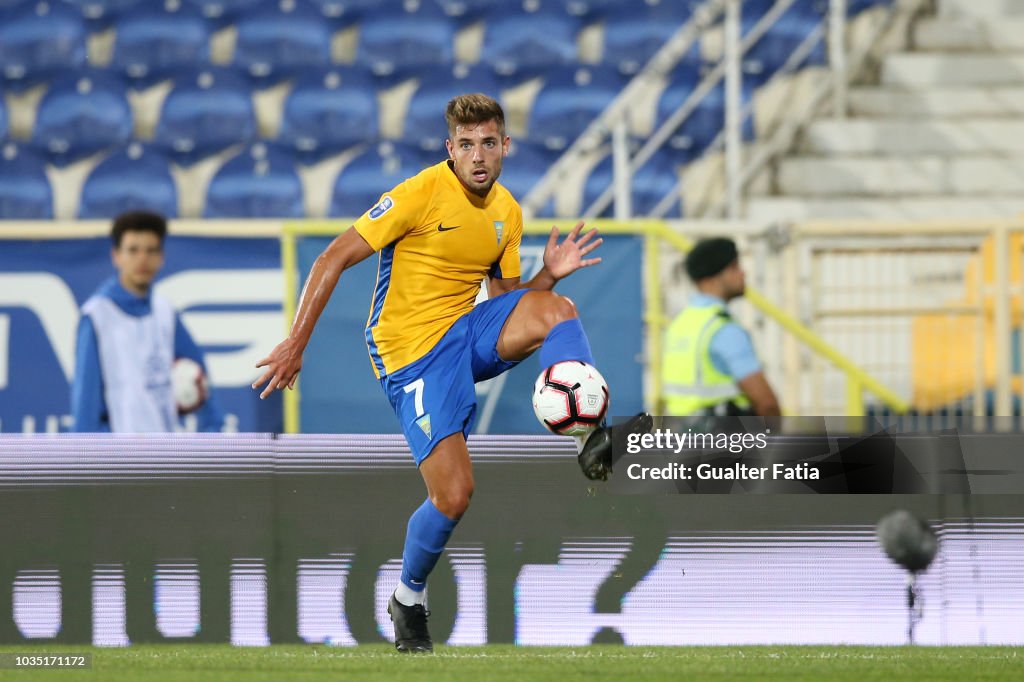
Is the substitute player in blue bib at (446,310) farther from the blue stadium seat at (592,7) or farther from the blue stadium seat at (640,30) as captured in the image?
the blue stadium seat at (592,7)

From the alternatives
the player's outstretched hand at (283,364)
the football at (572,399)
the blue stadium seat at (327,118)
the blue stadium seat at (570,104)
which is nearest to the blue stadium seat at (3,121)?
the blue stadium seat at (327,118)

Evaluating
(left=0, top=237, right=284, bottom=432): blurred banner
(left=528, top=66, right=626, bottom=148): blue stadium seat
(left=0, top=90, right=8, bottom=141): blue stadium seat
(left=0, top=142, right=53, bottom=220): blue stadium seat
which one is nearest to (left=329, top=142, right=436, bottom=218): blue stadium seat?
(left=528, top=66, right=626, bottom=148): blue stadium seat

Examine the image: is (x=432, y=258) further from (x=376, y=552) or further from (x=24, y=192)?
(x=24, y=192)

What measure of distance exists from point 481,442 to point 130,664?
138 cm

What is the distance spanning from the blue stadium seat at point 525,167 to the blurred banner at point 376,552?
16.9ft

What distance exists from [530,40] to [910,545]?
6.92 m

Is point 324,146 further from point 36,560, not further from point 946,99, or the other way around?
point 36,560

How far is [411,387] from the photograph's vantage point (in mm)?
4934

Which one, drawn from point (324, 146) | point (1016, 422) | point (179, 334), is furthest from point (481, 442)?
point (324, 146)

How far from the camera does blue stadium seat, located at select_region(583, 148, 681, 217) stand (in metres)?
10.5

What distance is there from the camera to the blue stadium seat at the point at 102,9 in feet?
37.9

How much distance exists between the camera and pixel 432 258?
16.2 feet

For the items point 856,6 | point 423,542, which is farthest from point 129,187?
point 423,542

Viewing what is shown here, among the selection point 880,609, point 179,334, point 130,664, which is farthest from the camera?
point 179,334
